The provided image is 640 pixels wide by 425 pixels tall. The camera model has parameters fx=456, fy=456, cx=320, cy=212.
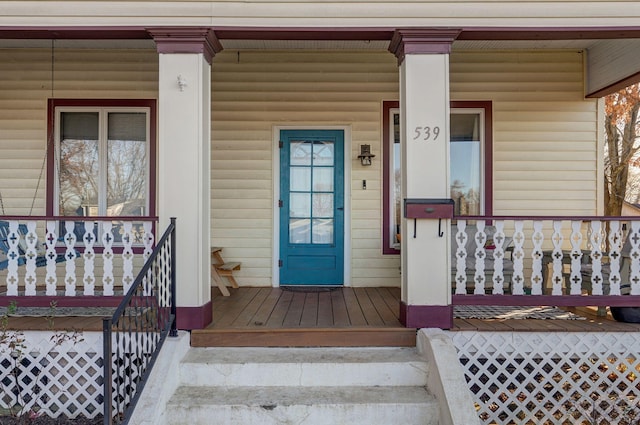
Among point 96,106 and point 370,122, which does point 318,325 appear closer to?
point 370,122

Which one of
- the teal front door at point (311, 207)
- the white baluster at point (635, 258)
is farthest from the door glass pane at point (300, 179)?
the white baluster at point (635, 258)

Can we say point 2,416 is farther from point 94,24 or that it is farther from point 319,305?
point 94,24

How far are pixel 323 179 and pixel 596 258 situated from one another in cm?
296

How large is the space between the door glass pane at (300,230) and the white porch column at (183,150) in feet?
6.61

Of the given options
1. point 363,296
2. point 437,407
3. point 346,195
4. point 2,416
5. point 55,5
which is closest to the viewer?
point 437,407

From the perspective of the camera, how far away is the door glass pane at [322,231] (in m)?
5.55

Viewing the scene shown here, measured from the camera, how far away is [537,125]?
5.48 m

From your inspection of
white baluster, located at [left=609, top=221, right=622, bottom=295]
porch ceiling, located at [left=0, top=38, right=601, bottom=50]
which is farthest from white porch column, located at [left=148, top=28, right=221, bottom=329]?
white baluster, located at [left=609, top=221, right=622, bottom=295]

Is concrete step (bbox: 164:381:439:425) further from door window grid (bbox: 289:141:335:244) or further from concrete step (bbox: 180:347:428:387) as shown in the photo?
door window grid (bbox: 289:141:335:244)

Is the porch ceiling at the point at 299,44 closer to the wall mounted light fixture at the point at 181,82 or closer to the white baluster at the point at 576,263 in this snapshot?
the wall mounted light fixture at the point at 181,82

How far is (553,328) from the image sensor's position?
3.59 m

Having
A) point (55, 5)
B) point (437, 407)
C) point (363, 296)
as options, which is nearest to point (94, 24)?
point (55, 5)

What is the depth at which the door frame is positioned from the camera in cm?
548

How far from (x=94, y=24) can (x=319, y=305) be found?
310cm
